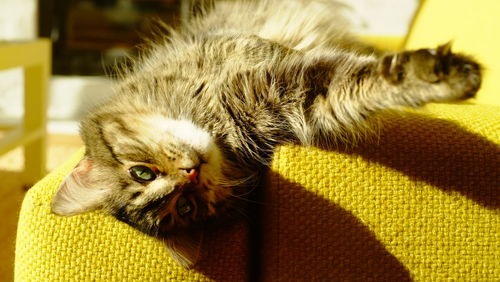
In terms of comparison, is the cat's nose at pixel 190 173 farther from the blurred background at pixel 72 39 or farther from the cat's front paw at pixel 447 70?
the blurred background at pixel 72 39

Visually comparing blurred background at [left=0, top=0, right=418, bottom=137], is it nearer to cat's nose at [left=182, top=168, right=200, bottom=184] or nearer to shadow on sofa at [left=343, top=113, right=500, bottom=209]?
cat's nose at [left=182, top=168, right=200, bottom=184]

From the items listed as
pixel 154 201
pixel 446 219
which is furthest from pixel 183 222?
pixel 446 219

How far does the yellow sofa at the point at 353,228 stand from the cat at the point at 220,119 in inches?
2.0

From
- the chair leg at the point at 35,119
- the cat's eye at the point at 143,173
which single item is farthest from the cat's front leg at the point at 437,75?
the chair leg at the point at 35,119

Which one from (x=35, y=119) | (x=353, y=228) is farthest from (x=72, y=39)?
(x=353, y=228)

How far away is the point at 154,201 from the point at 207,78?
0.31m

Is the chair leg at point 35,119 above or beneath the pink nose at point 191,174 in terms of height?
beneath

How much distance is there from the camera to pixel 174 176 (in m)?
0.95

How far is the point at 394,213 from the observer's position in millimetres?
778

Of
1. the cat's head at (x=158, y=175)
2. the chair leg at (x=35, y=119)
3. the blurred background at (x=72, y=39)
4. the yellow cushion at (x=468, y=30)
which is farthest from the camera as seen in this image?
the blurred background at (x=72, y=39)

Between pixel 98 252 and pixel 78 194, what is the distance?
161mm

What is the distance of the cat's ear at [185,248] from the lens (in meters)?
0.78

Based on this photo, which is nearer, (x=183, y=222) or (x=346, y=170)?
(x=346, y=170)

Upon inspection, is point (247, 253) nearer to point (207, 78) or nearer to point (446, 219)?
point (446, 219)
